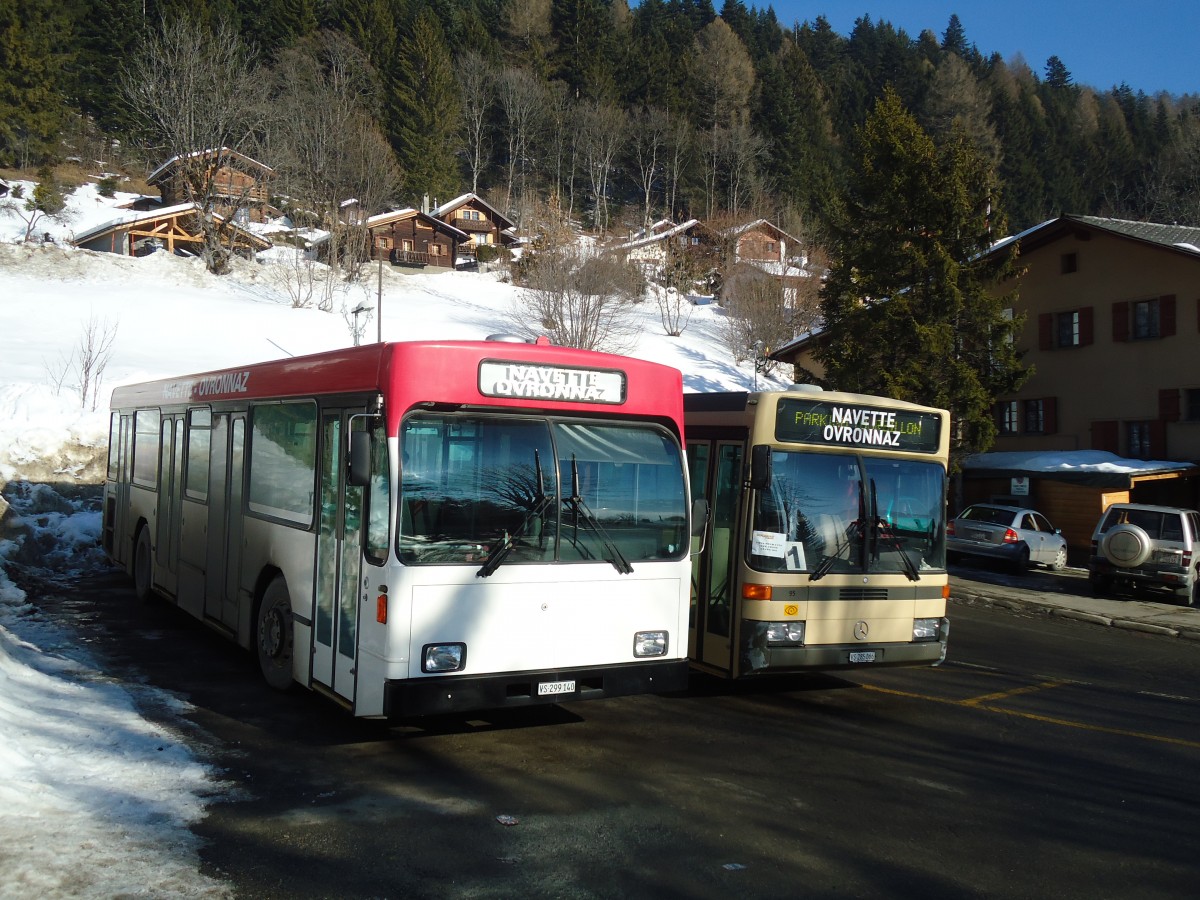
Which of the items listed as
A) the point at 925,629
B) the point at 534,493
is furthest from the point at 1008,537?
the point at 534,493

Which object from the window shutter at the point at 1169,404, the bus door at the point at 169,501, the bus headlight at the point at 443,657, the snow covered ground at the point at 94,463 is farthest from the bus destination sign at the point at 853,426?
the window shutter at the point at 1169,404

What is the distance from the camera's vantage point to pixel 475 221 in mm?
83062

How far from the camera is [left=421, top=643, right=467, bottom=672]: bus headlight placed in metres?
6.65

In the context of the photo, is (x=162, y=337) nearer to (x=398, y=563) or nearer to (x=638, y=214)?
(x=398, y=563)

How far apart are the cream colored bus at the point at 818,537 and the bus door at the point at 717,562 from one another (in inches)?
0.6

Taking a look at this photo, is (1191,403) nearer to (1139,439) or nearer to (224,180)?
(1139,439)

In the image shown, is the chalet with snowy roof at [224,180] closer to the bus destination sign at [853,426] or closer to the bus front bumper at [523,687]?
the bus destination sign at [853,426]

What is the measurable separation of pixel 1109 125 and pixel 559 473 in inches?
3886

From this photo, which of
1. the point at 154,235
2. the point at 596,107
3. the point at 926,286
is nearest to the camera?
the point at 926,286

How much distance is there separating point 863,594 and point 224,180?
211ft

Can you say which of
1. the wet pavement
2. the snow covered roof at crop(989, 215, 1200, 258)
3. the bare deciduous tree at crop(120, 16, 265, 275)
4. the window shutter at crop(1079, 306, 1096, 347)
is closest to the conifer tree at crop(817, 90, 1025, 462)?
the snow covered roof at crop(989, 215, 1200, 258)

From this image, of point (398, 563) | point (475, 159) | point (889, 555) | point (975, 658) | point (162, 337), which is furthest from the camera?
point (475, 159)

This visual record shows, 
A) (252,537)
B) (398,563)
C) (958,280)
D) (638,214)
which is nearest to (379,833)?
(398,563)

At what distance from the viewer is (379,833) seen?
5.57m
